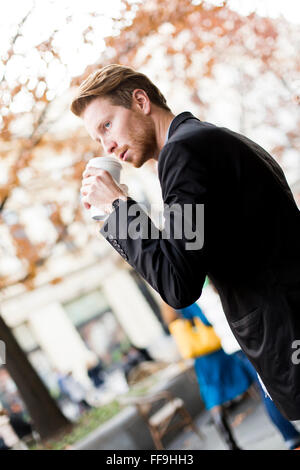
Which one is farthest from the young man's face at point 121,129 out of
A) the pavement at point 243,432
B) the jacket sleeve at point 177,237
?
the pavement at point 243,432

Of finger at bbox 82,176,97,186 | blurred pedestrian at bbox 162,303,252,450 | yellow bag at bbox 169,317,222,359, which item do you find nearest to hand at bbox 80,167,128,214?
finger at bbox 82,176,97,186

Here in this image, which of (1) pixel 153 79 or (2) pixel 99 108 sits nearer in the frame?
(2) pixel 99 108

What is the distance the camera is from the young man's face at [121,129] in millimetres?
1812

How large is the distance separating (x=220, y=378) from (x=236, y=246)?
4848 mm

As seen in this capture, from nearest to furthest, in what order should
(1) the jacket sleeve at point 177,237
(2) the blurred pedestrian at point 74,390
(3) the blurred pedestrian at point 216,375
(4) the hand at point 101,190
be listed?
(1) the jacket sleeve at point 177,237 → (4) the hand at point 101,190 → (3) the blurred pedestrian at point 216,375 → (2) the blurred pedestrian at point 74,390

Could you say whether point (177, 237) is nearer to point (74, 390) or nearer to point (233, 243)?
point (233, 243)

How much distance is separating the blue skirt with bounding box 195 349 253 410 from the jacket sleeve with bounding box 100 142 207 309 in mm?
4770

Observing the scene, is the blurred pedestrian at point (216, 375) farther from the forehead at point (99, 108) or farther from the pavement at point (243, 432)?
the forehead at point (99, 108)

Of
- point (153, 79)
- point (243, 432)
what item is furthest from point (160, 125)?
point (153, 79)

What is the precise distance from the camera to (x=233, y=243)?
1.54 metres

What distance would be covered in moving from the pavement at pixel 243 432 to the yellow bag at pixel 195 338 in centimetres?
110

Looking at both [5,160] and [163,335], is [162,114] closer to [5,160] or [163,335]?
[5,160]

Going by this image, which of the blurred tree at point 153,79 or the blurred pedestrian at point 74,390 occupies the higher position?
the blurred tree at point 153,79
